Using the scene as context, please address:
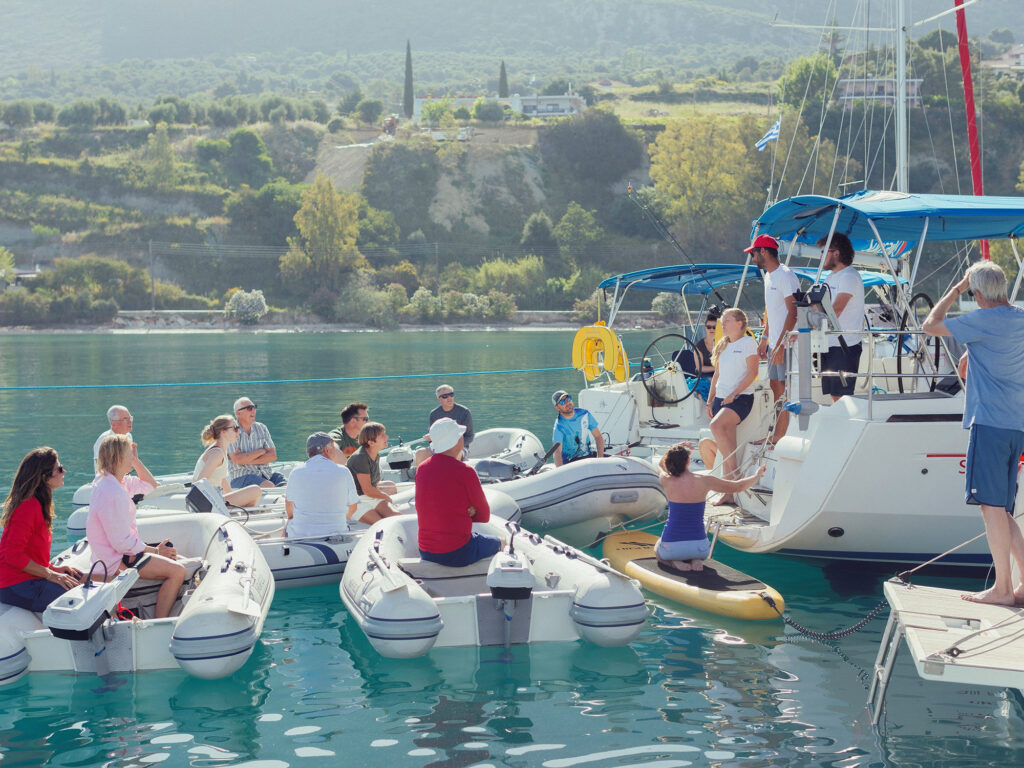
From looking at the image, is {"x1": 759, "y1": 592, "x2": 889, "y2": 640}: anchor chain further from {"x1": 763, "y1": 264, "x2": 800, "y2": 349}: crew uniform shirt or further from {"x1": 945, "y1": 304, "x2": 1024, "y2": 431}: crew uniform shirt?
{"x1": 763, "y1": 264, "x2": 800, "y2": 349}: crew uniform shirt

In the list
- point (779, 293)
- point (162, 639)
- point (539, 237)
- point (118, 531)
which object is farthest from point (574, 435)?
point (539, 237)

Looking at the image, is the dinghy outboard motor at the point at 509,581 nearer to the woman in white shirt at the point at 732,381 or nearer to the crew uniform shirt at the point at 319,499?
the crew uniform shirt at the point at 319,499

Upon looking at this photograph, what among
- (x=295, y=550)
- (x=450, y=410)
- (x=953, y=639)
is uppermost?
(x=450, y=410)

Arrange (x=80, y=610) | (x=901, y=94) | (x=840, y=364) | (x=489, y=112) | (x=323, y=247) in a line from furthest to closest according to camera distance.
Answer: (x=489, y=112)
(x=323, y=247)
(x=901, y=94)
(x=840, y=364)
(x=80, y=610)

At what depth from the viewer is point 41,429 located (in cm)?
2064

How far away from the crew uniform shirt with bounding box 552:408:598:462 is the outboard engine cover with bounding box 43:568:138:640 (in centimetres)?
602

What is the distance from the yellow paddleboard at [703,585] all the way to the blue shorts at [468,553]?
1480 millimetres

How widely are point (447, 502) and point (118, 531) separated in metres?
2.19

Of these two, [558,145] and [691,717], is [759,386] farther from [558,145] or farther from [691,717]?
[558,145]

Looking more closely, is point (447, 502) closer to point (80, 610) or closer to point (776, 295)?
point (80, 610)

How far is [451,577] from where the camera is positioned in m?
7.16

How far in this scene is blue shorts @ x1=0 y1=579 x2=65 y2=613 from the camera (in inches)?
238

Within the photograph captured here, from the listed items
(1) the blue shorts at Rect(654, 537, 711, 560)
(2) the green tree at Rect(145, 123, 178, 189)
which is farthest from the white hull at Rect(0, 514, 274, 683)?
(2) the green tree at Rect(145, 123, 178, 189)

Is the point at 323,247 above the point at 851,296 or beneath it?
above
